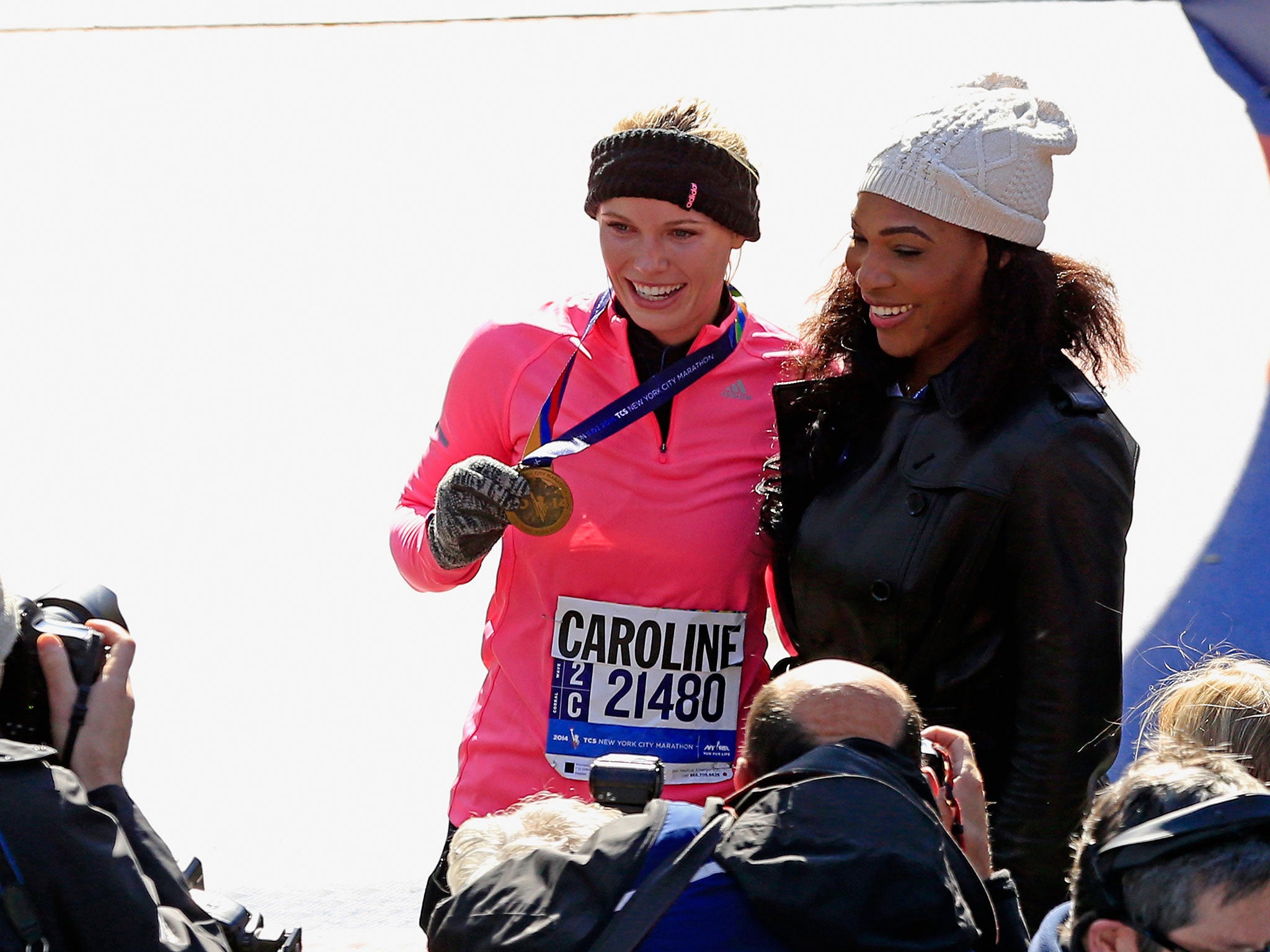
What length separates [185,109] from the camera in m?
6.83

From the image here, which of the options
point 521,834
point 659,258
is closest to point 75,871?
point 521,834

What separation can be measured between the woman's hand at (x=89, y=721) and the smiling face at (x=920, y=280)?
116 centimetres

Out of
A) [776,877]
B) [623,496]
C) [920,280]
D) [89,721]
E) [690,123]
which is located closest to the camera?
[776,877]

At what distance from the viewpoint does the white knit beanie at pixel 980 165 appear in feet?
6.88

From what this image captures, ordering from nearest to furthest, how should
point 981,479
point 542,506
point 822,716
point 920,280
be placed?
1. point 822,716
2. point 981,479
3. point 920,280
4. point 542,506

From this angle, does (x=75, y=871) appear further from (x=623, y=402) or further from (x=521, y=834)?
(x=623, y=402)

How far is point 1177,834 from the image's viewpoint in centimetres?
147

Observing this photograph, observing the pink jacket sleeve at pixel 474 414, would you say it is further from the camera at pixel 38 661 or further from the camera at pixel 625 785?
the camera at pixel 625 785

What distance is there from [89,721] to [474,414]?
822 mm

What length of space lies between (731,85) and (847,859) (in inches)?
219

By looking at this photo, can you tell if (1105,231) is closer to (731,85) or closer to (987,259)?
(731,85)

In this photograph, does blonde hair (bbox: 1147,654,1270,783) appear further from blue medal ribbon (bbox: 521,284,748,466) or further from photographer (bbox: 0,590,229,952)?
photographer (bbox: 0,590,229,952)

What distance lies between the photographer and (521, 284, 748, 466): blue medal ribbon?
2311mm

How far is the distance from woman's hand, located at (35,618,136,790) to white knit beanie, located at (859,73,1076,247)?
4.07 ft
